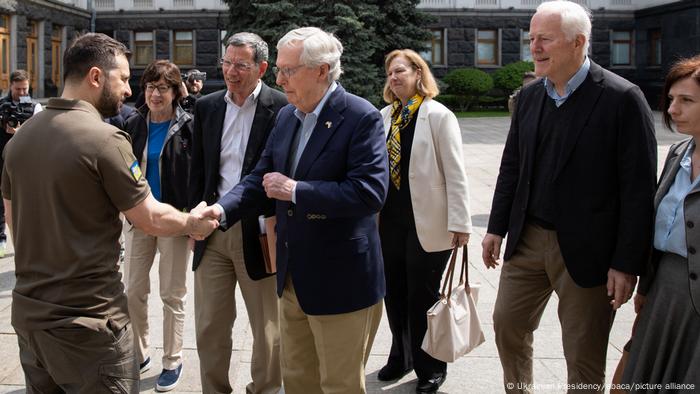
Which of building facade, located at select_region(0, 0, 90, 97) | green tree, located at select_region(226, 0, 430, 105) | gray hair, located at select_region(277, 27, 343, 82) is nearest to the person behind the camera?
gray hair, located at select_region(277, 27, 343, 82)

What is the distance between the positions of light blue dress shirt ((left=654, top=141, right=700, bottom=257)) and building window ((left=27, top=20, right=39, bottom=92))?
1085 inches

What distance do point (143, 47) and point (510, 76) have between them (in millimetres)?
16770

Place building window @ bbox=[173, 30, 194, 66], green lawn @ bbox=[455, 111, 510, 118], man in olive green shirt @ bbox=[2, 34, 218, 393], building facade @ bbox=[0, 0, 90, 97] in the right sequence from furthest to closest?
building window @ bbox=[173, 30, 194, 66]
green lawn @ bbox=[455, 111, 510, 118]
building facade @ bbox=[0, 0, 90, 97]
man in olive green shirt @ bbox=[2, 34, 218, 393]

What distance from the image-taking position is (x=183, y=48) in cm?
3350

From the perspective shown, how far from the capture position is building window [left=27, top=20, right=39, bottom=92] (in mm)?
27312

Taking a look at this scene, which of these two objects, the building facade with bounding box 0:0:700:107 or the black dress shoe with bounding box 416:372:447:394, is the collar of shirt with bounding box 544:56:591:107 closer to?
the black dress shoe with bounding box 416:372:447:394

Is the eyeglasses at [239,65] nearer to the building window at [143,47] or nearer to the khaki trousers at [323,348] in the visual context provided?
the khaki trousers at [323,348]

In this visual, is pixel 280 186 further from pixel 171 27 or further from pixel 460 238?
pixel 171 27

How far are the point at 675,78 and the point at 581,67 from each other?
18.5 inches

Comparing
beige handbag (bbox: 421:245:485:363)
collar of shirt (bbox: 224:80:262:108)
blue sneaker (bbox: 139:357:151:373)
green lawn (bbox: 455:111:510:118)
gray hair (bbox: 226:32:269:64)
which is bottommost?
blue sneaker (bbox: 139:357:151:373)

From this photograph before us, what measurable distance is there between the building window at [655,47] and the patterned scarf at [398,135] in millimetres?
31422

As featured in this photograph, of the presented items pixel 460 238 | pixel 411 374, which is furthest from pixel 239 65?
pixel 411 374

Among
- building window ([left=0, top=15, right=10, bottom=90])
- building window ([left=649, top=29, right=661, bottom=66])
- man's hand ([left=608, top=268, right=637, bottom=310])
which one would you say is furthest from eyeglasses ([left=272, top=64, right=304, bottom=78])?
building window ([left=649, top=29, right=661, bottom=66])

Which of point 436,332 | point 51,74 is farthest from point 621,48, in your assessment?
point 436,332
